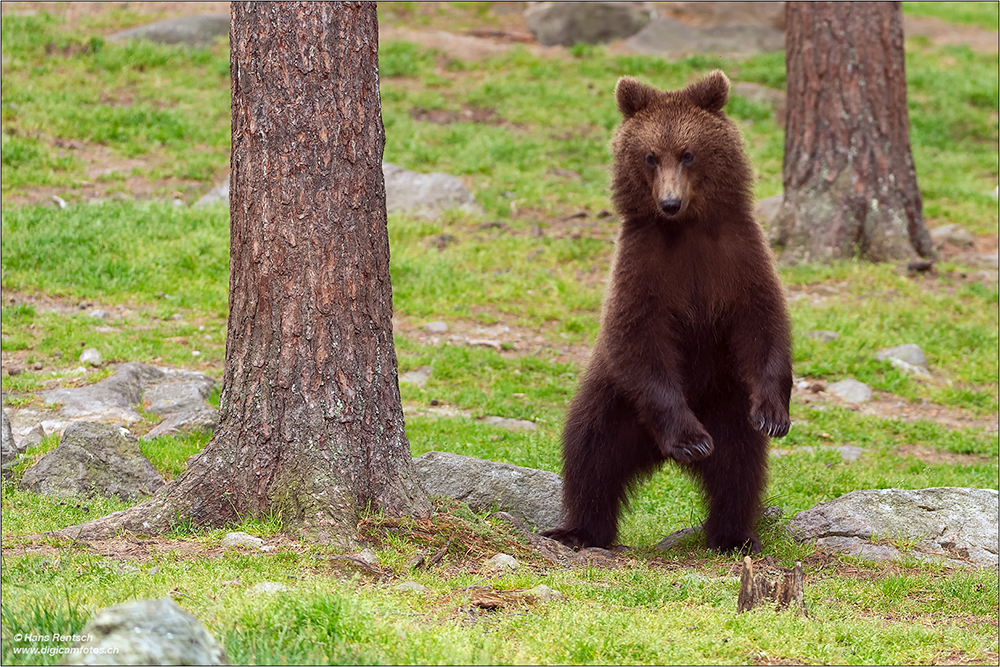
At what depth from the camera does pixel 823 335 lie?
10.0m

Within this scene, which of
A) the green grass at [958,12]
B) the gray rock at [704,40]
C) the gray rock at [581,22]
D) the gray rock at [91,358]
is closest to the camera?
the gray rock at [91,358]

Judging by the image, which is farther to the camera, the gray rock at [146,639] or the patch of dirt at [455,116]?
the patch of dirt at [455,116]

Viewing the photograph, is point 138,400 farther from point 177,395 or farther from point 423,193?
point 423,193

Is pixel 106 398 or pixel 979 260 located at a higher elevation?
pixel 979 260

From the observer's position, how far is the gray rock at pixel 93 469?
593 cm

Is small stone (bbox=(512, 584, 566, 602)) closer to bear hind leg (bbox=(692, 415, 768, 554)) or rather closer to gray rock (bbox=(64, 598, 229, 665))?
gray rock (bbox=(64, 598, 229, 665))

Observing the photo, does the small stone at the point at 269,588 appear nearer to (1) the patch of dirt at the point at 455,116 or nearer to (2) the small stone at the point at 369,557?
(2) the small stone at the point at 369,557

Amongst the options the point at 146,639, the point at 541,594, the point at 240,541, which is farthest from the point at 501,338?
the point at 146,639

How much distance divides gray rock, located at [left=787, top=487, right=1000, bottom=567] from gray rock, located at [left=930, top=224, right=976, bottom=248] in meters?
7.19

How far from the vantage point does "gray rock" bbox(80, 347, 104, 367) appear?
8250 mm

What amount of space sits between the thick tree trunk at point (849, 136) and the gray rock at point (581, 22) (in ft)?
30.5

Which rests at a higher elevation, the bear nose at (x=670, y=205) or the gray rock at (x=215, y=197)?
the bear nose at (x=670, y=205)

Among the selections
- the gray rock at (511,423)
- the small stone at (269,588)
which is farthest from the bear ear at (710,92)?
the small stone at (269,588)

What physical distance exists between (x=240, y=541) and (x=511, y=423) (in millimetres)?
3708
